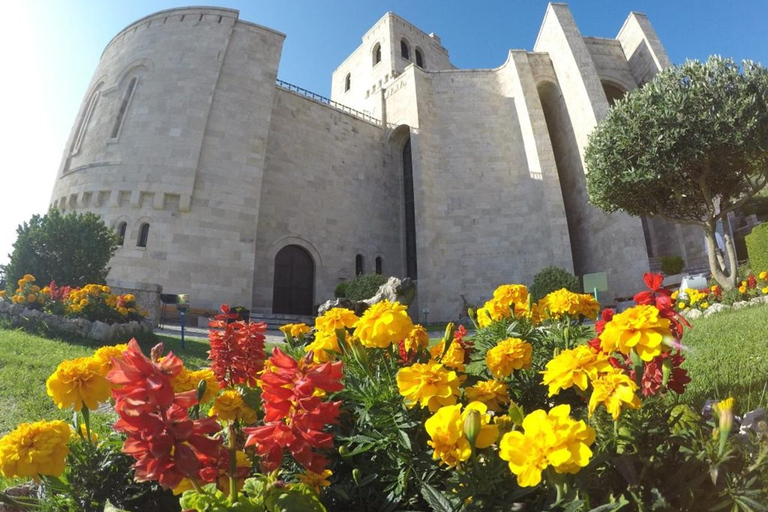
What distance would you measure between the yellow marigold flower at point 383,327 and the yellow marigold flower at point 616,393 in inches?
27.4

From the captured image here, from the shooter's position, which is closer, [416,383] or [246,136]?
[416,383]

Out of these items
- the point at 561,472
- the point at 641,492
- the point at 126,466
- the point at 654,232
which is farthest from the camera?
the point at 654,232

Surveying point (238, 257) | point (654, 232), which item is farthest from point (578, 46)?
point (238, 257)

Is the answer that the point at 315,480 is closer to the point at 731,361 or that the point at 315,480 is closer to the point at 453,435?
the point at 453,435

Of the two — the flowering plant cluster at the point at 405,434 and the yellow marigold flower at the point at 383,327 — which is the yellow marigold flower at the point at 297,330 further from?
the yellow marigold flower at the point at 383,327

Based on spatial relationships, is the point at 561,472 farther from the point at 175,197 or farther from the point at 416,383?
the point at 175,197

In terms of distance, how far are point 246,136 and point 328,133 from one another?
4.32 meters

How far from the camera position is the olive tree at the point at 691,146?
32.3 feet

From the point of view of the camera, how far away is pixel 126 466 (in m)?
1.64

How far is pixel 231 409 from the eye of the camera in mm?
1638

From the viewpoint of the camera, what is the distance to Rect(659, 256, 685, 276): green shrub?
14.8 meters

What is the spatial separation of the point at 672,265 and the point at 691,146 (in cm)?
628

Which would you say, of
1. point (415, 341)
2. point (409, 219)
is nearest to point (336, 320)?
point (415, 341)

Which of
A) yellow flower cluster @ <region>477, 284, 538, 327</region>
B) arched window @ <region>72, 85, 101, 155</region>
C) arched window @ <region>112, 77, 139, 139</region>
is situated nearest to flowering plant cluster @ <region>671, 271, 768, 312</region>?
yellow flower cluster @ <region>477, 284, 538, 327</region>
